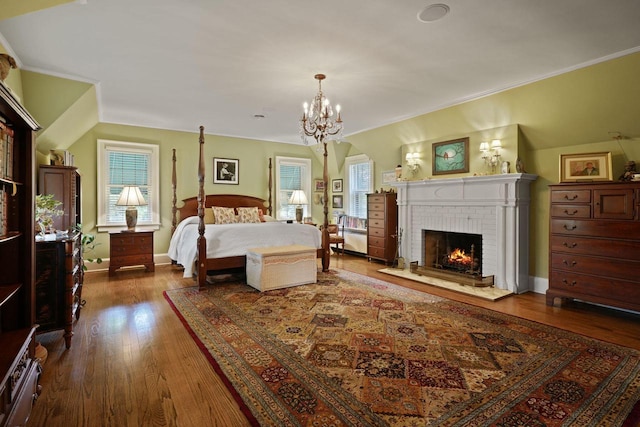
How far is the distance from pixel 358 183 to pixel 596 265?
4.68m

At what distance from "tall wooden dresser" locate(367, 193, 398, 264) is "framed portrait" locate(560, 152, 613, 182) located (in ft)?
9.01

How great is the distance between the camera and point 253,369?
2.29 m

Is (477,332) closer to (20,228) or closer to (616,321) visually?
(616,321)

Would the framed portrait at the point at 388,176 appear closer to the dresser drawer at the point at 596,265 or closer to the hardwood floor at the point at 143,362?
the hardwood floor at the point at 143,362

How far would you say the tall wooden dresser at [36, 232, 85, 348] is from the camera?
251cm

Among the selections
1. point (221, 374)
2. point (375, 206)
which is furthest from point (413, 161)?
point (221, 374)

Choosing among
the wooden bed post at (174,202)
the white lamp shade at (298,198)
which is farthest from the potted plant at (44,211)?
the white lamp shade at (298,198)

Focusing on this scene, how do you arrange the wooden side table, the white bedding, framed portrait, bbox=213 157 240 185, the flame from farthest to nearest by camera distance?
framed portrait, bbox=213 157 240 185, the wooden side table, the flame, the white bedding

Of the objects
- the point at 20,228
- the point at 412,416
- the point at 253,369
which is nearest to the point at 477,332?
the point at 412,416

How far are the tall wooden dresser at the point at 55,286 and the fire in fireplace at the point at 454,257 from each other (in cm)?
445

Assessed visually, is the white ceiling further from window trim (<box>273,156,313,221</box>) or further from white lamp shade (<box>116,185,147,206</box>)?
window trim (<box>273,156,313,221</box>)

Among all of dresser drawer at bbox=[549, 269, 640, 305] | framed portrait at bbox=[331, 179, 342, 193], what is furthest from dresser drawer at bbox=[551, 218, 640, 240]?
framed portrait at bbox=[331, 179, 342, 193]

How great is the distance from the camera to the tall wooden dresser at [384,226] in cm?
607

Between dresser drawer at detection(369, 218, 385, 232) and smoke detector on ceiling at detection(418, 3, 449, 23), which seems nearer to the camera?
smoke detector on ceiling at detection(418, 3, 449, 23)
